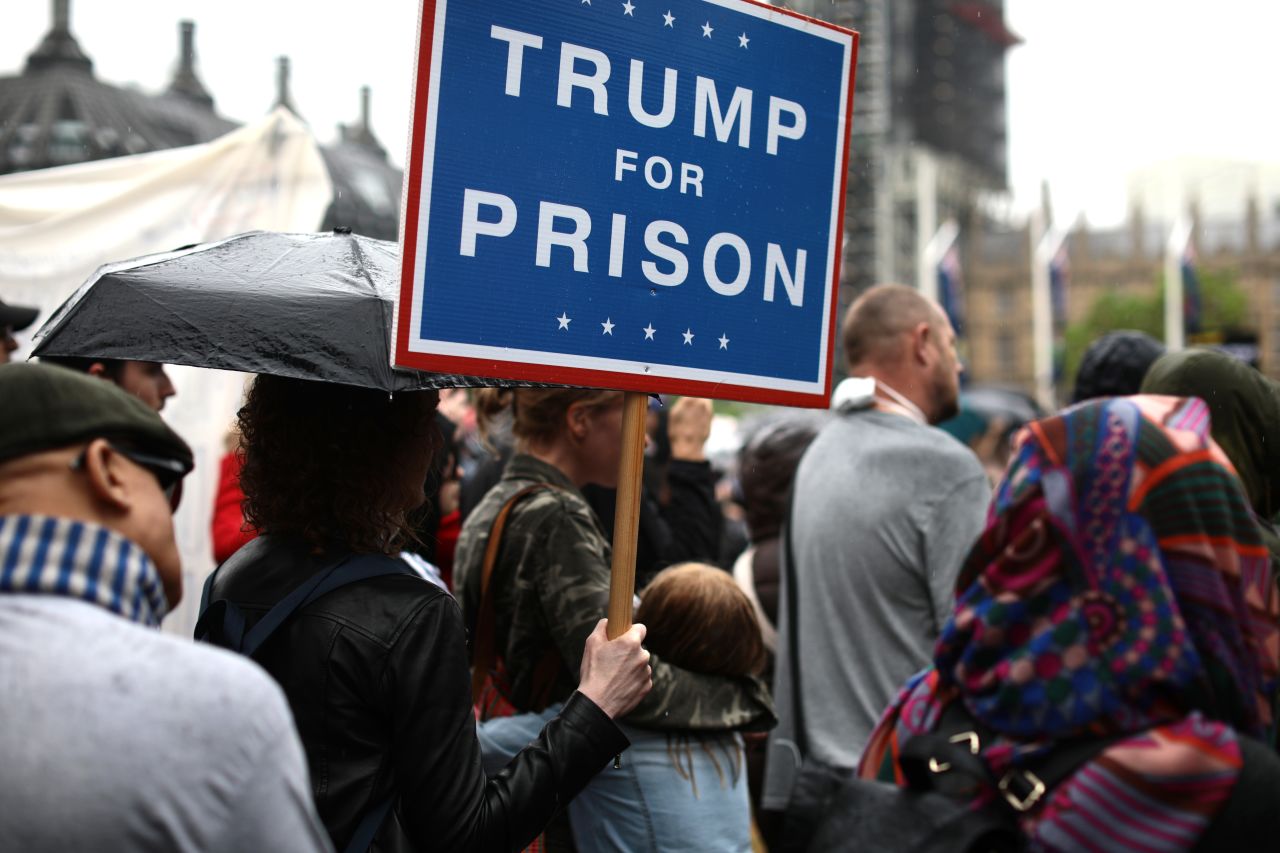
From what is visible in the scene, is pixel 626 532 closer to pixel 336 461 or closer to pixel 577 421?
pixel 336 461

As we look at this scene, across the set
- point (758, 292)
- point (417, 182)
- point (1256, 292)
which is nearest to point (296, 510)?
point (417, 182)

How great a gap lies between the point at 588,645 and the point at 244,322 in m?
0.79

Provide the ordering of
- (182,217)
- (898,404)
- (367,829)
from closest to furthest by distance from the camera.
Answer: (367,829)
(898,404)
(182,217)

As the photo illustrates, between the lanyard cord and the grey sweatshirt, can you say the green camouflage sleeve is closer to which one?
the grey sweatshirt

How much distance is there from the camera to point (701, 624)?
9.10 ft

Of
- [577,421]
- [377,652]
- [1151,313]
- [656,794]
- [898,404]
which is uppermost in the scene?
[1151,313]

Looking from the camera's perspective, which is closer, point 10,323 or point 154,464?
point 154,464

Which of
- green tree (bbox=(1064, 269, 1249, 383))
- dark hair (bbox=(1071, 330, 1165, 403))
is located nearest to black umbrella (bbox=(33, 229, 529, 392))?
dark hair (bbox=(1071, 330, 1165, 403))

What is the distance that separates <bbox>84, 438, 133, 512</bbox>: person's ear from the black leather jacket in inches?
22.7

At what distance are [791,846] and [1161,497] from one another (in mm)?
691

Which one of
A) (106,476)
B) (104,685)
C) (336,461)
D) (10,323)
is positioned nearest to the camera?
(104,685)

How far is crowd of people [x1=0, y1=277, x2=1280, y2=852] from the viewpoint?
1305mm

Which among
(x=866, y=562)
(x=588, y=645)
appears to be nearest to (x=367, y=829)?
(x=588, y=645)

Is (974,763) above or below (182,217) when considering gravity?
below
